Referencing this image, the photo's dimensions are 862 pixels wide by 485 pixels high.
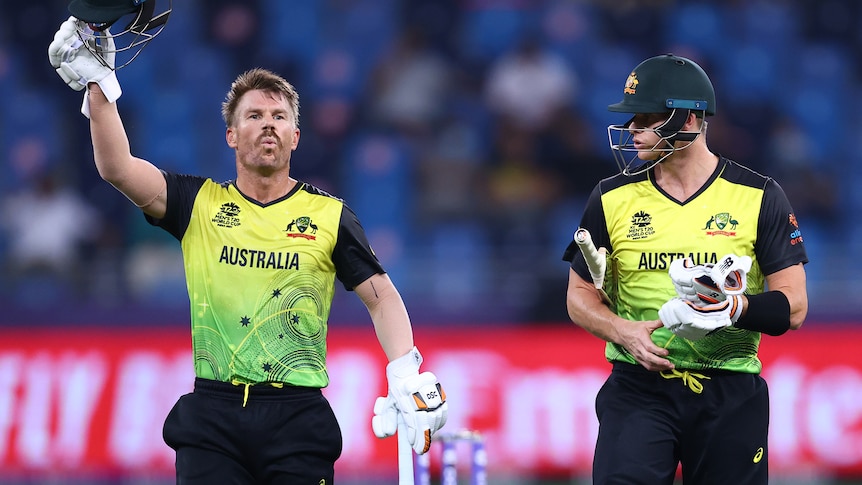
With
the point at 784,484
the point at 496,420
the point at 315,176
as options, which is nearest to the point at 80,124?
the point at 315,176

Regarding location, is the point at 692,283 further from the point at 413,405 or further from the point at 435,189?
the point at 435,189

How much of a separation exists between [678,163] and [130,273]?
684 cm

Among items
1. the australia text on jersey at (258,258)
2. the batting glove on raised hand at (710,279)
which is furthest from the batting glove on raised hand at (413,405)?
the batting glove on raised hand at (710,279)

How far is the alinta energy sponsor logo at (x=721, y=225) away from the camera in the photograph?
20.6 ft

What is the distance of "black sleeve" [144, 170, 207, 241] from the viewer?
20.4ft

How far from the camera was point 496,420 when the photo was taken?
37.1 ft

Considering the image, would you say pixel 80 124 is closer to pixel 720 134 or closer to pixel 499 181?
pixel 499 181

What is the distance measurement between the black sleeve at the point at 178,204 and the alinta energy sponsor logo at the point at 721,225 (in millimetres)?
2314

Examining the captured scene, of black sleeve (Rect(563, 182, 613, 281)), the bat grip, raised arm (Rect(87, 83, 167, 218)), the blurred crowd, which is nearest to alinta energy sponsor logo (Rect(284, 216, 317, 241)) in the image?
raised arm (Rect(87, 83, 167, 218))

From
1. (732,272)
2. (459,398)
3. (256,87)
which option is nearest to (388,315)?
(256,87)

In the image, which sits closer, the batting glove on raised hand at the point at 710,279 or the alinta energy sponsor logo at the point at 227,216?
the batting glove on raised hand at the point at 710,279

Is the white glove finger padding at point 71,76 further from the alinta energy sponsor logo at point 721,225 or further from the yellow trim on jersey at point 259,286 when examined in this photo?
the alinta energy sponsor logo at point 721,225

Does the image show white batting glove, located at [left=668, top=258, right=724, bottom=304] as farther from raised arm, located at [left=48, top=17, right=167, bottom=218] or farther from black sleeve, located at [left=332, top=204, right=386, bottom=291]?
raised arm, located at [left=48, top=17, right=167, bottom=218]

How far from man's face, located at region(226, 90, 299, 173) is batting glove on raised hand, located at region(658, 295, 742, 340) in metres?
1.82
